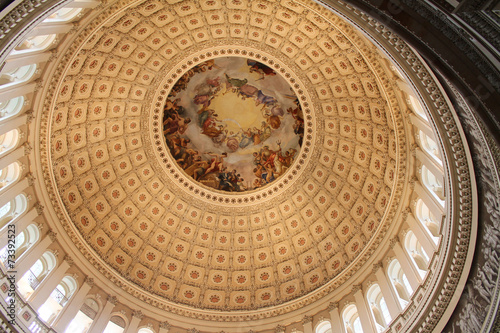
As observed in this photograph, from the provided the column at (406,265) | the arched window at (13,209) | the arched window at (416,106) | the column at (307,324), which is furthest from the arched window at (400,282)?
the arched window at (13,209)

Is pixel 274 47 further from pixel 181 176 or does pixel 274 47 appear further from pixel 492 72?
pixel 492 72

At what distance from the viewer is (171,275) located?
24109 millimetres

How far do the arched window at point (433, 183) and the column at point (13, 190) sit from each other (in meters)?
16.6

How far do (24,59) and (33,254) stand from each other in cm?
819

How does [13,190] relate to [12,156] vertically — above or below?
below

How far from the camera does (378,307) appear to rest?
18.0 meters

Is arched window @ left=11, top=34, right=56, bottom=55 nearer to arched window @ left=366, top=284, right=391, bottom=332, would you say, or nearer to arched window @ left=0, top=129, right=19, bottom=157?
arched window @ left=0, top=129, right=19, bottom=157

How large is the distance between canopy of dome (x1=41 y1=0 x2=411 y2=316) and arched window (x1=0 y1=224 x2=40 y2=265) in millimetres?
1987

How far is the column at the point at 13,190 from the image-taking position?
15.9 m

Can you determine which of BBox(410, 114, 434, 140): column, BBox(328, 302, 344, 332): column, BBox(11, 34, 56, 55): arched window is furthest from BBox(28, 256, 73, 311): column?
BBox(410, 114, 434, 140): column

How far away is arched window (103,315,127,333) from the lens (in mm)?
19547

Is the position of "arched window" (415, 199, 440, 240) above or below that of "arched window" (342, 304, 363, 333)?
above

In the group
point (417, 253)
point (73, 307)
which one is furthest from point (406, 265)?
point (73, 307)

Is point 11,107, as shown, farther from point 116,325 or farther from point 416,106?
point 416,106
